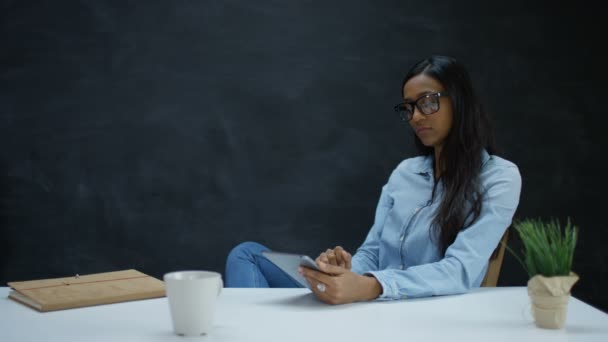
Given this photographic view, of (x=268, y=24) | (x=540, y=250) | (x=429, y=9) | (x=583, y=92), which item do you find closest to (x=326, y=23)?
(x=268, y=24)

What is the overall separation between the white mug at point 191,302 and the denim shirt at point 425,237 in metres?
0.43

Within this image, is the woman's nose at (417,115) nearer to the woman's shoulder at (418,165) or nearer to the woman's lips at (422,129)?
the woman's lips at (422,129)

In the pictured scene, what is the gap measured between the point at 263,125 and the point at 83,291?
6.09ft

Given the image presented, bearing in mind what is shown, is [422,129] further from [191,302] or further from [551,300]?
[191,302]

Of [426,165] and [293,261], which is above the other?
[426,165]

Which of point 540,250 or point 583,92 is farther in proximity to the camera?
point 583,92

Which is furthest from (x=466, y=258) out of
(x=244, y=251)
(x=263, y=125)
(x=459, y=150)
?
(x=263, y=125)

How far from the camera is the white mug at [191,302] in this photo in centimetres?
106

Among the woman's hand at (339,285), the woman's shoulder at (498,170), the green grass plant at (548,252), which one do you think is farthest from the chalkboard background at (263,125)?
the green grass plant at (548,252)

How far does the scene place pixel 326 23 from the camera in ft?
10.4

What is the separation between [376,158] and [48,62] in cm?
153

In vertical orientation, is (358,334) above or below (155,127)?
below

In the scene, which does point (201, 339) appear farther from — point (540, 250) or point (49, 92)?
point (49, 92)

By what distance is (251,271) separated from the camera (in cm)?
185
